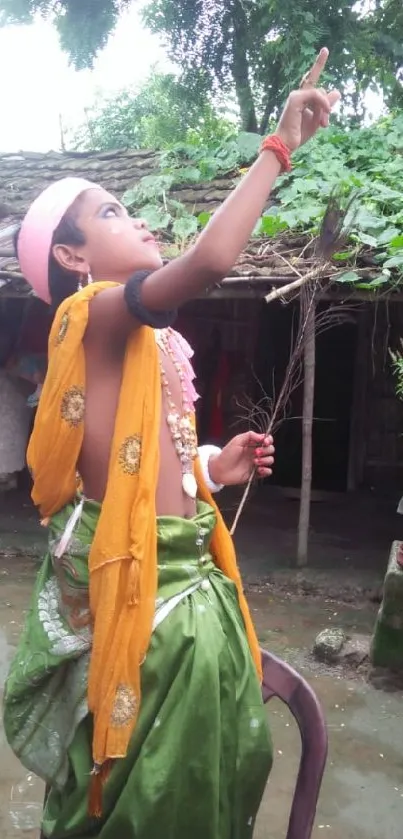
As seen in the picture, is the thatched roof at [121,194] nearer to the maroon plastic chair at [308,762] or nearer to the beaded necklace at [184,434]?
the beaded necklace at [184,434]

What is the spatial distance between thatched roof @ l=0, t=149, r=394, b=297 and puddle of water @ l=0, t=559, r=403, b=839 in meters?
2.35

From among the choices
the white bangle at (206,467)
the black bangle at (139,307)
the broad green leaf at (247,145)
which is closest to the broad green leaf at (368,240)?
the broad green leaf at (247,145)

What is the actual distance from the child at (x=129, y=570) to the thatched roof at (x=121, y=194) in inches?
155

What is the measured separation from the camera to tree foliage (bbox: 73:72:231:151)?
11.7 meters

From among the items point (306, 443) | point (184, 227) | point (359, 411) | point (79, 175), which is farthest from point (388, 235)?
point (79, 175)

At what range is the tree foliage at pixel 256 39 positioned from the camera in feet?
31.0

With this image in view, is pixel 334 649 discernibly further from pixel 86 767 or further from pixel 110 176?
pixel 110 176

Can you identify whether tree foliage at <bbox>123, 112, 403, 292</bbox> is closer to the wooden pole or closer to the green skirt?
the wooden pole

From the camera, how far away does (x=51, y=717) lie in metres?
1.58

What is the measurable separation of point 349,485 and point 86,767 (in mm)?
6940

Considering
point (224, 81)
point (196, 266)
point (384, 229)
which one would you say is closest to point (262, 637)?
point (384, 229)

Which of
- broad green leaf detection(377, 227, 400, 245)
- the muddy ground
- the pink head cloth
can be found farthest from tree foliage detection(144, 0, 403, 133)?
the pink head cloth

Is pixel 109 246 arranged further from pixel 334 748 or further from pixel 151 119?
pixel 151 119

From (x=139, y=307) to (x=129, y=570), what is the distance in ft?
1.56
